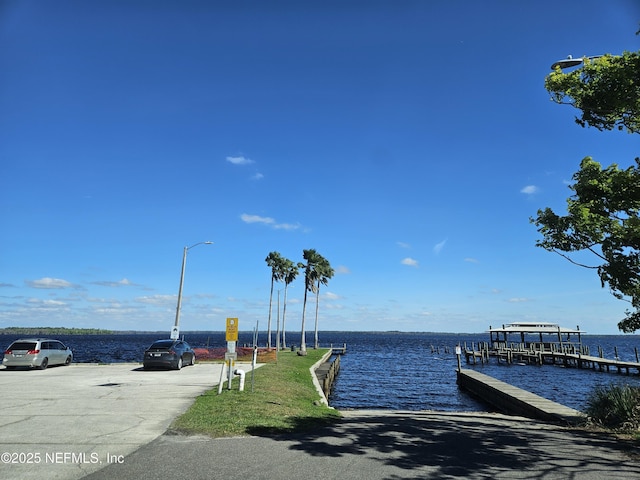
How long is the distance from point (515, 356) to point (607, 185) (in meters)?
59.8

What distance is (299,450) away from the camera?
753cm

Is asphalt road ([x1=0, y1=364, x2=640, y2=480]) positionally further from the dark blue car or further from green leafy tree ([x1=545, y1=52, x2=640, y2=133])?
the dark blue car

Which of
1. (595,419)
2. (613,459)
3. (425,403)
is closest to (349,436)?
(613,459)

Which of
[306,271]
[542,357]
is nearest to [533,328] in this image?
[542,357]

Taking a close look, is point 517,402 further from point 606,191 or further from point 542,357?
point 542,357

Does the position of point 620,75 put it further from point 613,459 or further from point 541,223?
point 613,459

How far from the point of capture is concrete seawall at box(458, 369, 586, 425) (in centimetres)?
1276

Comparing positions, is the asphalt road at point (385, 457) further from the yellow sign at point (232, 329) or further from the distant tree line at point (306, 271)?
the distant tree line at point (306, 271)

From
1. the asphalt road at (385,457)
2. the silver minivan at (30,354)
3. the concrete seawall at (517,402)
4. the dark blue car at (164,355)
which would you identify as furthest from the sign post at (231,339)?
the silver minivan at (30,354)

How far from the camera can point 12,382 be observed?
16.6 meters

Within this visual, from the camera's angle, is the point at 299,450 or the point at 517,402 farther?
the point at 517,402

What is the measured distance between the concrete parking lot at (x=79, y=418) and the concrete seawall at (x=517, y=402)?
36.9 feet

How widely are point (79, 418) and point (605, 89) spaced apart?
13.6 meters

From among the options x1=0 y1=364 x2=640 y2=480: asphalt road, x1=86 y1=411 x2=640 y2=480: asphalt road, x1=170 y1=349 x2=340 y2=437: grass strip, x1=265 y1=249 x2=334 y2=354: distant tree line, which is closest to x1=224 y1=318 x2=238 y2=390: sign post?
x1=170 y1=349 x2=340 y2=437: grass strip
